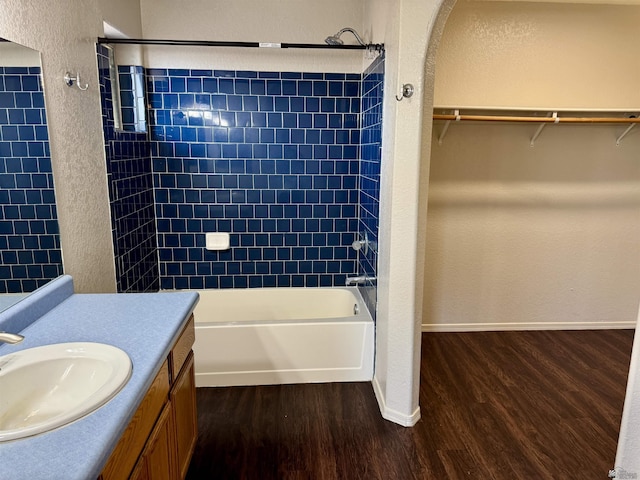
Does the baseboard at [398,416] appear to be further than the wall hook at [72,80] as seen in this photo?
Yes

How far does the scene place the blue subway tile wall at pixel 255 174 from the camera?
3.21 m

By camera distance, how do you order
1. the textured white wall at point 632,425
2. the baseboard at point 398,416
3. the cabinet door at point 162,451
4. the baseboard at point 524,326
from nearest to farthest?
the textured white wall at point 632,425 → the cabinet door at point 162,451 → the baseboard at point 398,416 → the baseboard at point 524,326

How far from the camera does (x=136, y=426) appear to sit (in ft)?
4.21

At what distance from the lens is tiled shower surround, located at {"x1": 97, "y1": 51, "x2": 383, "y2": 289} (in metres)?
3.20

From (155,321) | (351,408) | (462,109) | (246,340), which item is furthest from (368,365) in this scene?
(462,109)

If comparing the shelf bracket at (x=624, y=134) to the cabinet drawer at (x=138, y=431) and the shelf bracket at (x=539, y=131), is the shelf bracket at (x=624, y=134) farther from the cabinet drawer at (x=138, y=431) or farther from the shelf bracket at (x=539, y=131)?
the cabinet drawer at (x=138, y=431)

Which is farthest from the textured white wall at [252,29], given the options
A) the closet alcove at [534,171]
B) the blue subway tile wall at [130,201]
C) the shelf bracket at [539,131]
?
the shelf bracket at [539,131]

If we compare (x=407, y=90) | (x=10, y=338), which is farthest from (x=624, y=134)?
(x=10, y=338)

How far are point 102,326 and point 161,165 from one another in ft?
6.13

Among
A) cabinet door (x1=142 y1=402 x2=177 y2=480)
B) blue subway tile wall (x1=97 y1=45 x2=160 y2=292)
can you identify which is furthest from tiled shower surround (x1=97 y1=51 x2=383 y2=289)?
cabinet door (x1=142 y1=402 x2=177 y2=480)

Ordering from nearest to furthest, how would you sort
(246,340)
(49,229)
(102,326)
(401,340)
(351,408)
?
(102,326) → (49,229) → (401,340) → (351,408) → (246,340)

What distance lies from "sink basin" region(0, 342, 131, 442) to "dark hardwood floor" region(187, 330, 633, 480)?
0.95m

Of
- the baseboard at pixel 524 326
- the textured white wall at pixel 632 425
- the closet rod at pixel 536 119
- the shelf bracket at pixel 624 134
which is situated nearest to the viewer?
the textured white wall at pixel 632 425

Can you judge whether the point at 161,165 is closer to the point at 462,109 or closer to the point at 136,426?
the point at 462,109
